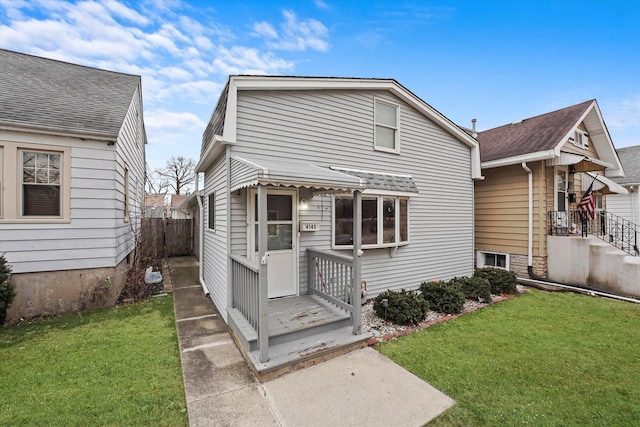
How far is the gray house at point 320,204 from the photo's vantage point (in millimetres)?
4051

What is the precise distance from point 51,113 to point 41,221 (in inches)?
85.1

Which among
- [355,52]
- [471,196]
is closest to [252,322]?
[471,196]

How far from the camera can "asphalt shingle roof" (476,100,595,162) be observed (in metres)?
8.44

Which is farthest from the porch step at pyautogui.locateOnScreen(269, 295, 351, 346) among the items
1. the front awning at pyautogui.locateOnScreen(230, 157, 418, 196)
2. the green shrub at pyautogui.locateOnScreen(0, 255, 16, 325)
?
the green shrub at pyautogui.locateOnScreen(0, 255, 16, 325)

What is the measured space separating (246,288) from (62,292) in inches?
163

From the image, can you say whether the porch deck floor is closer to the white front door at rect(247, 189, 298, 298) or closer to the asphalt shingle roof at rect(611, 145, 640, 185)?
the white front door at rect(247, 189, 298, 298)

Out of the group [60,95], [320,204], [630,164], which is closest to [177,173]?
[60,95]

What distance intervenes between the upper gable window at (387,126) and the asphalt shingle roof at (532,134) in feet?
15.1

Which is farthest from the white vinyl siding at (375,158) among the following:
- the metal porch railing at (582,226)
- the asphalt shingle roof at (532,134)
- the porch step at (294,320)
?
the metal porch railing at (582,226)

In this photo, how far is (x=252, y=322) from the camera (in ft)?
13.1

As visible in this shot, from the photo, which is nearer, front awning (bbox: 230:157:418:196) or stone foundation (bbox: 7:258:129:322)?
front awning (bbox: 230:157:418:196)

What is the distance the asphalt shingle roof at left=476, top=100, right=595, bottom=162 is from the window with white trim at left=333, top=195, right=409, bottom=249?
193 inches

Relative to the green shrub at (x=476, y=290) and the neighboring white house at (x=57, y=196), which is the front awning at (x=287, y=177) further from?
the green shrub at (x=476, y=290)

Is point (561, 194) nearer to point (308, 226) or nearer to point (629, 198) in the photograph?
point (629, 198)
